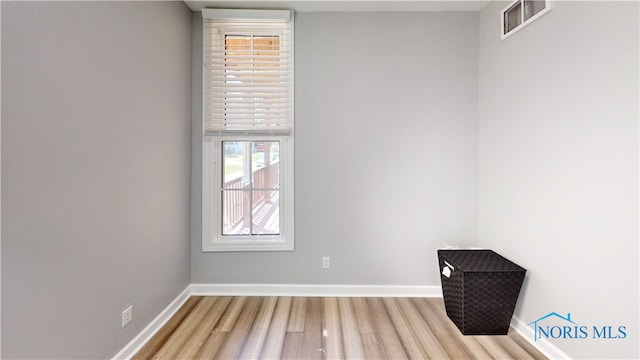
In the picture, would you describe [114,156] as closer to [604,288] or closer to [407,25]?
[407,25]

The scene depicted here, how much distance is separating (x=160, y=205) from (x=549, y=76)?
2.85m

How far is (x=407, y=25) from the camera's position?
274cm

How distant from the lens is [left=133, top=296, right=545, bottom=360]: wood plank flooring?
6.40ft

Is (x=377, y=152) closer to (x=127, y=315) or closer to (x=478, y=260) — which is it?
(x=478, y=260)

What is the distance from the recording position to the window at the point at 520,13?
198cm

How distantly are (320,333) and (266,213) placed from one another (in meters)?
1.19

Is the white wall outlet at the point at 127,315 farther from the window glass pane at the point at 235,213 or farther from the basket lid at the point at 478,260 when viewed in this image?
the basket lid at the point at 478,260

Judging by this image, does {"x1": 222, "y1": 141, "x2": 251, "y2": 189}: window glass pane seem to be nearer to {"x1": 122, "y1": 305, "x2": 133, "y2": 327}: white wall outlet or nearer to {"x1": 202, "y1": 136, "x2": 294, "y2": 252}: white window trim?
{"x1": 202, "y1": 136, "x2": 294, "y2": 252}: white window trim

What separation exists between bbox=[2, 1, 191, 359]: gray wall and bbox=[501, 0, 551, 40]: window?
263cm

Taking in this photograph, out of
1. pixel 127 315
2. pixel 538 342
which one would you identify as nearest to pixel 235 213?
pixel 127 315

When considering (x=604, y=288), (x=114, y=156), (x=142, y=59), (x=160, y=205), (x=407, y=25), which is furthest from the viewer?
(x=407, y=25)

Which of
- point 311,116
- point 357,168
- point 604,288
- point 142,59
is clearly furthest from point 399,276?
point 142,59

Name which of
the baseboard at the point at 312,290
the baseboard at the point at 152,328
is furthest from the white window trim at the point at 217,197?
the baseboard at the point at 152,328

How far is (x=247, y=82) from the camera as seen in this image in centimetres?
275
